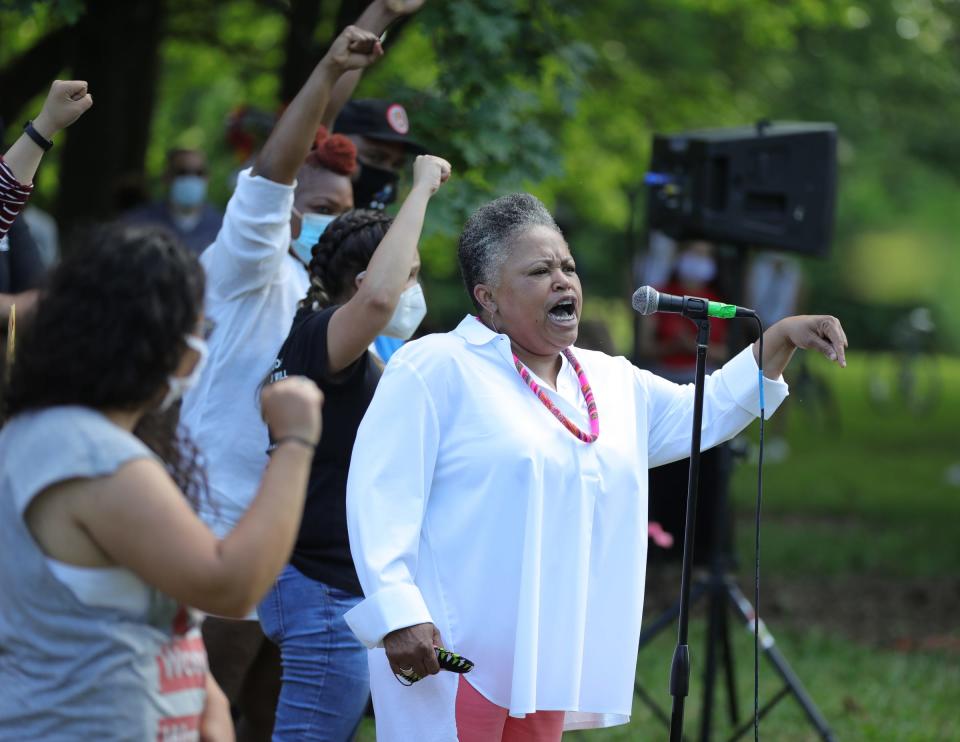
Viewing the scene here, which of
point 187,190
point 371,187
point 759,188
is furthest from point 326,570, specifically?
point 187,190

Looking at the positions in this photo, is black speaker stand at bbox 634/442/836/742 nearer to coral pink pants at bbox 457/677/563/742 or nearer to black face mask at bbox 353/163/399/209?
black face mask at bbox 353/163/399/209

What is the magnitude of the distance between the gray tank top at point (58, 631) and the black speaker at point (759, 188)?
4009 mm

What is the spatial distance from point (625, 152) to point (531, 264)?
10949 mm

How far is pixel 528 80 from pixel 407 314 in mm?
2378

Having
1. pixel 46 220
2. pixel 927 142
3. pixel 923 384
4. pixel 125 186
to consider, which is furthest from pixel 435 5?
pixel 923 384


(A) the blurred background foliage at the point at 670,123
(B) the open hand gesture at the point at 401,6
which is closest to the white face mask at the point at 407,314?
(B) the open hand gesture at the point at 401,6

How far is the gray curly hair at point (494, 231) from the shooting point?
3461 millimetres

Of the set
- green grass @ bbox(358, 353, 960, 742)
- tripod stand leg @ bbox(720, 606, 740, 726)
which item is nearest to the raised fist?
green grass @ bbox(358, 353, 960, 742)

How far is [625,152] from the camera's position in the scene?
555 inches

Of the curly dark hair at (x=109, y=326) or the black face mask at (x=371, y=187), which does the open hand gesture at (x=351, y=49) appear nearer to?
the black face mask at (x=371, y=187)

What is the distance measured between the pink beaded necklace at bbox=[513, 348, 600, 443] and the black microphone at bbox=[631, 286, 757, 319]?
0.26 m

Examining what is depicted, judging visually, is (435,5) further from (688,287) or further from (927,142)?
(927,142)

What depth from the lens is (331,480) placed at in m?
Result: 3.61

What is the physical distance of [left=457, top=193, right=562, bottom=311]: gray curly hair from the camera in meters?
3.46
